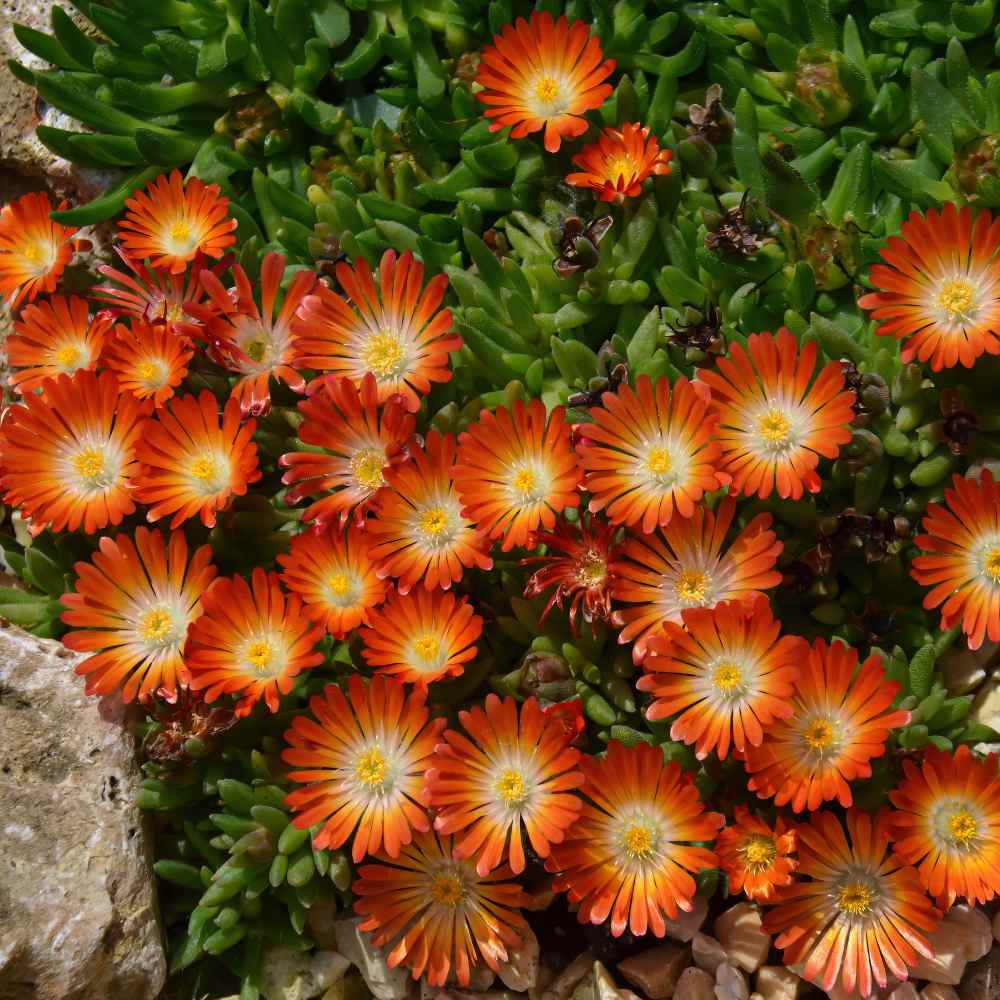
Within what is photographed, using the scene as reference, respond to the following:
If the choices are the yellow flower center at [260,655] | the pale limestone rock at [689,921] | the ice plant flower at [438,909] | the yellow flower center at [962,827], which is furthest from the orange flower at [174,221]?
the yellow flower center at [962,827]

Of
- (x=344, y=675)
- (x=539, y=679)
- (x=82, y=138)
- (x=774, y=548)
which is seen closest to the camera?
(x=774, y=548)

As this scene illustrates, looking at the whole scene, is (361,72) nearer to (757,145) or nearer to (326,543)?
(757,145)

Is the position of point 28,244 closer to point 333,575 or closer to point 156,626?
point 156,626

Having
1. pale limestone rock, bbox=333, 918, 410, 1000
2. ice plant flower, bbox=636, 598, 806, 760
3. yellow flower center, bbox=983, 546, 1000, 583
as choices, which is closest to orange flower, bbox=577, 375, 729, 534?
ice plant flower, bbox=636, 598, 806, 760

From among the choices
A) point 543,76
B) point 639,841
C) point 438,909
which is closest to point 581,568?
point 639,841

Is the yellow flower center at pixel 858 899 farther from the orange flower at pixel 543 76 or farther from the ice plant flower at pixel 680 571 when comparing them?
the orange flower at pixel 543 76

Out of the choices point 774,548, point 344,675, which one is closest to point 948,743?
point 774,548
